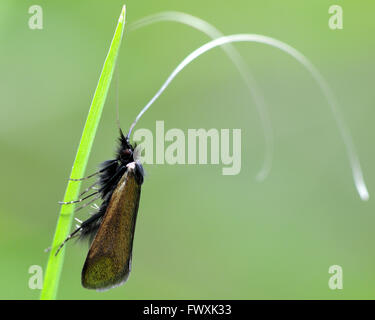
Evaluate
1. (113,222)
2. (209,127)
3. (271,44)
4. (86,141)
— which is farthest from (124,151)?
(209,127)

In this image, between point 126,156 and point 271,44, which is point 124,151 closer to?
point 126,156

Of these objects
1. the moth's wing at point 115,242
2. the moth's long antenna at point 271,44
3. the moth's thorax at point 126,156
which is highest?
the moth's long antenna at point 271,44

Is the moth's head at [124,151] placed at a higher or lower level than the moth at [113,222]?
higher

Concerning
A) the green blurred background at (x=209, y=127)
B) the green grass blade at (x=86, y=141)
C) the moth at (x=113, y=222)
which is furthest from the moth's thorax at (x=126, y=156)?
the green blurred background at (x=209, y=127)

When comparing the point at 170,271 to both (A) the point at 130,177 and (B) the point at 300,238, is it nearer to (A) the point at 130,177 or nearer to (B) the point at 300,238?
(B) the point at 300,238

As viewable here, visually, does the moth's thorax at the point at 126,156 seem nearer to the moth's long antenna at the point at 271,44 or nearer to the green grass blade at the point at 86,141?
the moth's long antenna at the point at 271,44

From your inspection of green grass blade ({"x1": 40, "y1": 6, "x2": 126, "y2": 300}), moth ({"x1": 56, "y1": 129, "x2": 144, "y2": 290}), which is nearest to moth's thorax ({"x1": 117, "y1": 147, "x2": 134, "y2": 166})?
moth ({"x1": 56, "y1": 129, "x2": 144, "y2": 290})

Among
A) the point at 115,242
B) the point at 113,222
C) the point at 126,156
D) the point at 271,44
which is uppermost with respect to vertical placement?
the point at 271,44
